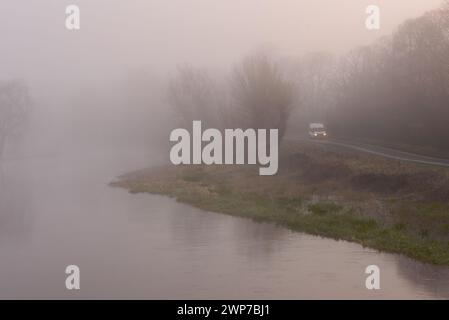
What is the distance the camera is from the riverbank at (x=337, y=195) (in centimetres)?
2767

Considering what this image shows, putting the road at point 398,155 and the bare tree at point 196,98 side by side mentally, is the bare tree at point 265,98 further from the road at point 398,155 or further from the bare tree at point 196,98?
the bare tree at point 196,98

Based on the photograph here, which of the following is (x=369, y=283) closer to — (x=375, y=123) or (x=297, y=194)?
(x=297, y=194)

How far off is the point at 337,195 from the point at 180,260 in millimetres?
15821

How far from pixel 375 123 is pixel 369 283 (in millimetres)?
52919

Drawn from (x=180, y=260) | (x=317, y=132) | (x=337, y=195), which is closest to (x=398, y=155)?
(x=337, y=195)

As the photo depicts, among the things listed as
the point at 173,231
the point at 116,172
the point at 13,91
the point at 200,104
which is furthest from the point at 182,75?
the point at 173,231

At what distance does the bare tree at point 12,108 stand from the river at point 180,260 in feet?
203

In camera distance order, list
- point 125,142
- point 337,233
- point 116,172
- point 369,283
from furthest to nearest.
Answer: point 125,142, point 116,172, point 337,233, point 369,283

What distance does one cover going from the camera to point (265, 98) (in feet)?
223

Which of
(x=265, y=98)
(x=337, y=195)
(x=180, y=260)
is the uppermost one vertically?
(x=265, y=98)

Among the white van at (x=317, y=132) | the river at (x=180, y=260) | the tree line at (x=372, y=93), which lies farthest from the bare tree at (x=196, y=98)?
the river at (x=180, y=260)

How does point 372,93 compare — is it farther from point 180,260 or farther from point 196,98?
point 180,260

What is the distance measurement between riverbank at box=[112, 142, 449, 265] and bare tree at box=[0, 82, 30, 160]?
158 ft
